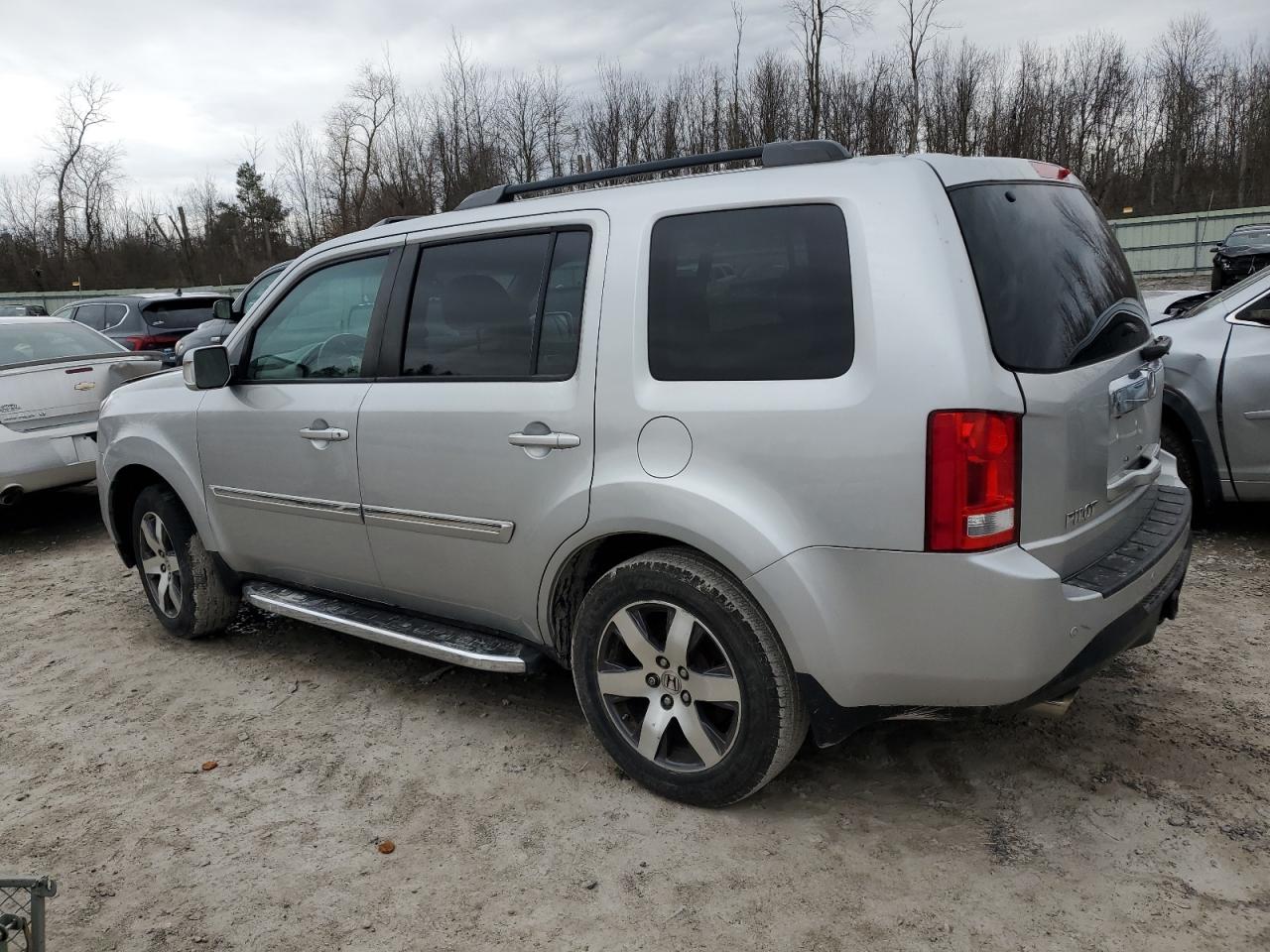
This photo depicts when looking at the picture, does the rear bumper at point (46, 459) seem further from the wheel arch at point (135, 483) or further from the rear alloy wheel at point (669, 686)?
the rear alloy wheel at point (669, 686)

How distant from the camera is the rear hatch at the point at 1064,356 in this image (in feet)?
7.91

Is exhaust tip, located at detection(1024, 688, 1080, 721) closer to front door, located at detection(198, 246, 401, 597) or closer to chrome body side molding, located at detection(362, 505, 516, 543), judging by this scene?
chrome body side molding, located at detection(362, 505, 516, 543)

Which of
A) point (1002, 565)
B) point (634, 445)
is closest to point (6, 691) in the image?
point (634, 445)

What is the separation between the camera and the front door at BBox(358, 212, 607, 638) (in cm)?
300

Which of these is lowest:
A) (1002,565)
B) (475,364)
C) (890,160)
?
(1002,565)

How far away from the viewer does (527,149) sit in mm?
33812

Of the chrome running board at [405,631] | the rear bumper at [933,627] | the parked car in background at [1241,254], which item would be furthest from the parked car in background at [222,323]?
the parked car in background at [1241,254]

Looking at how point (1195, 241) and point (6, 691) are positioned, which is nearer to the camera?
point (6, 691)

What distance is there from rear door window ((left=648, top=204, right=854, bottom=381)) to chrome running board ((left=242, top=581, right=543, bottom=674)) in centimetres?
115

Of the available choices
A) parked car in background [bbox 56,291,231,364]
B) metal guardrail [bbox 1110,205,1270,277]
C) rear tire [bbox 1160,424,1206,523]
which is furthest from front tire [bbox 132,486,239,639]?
metal guardrail [bbox 1110,205,1270,277]

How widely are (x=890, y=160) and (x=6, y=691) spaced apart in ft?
13.9

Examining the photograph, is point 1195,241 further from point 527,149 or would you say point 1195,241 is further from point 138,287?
point 138,287

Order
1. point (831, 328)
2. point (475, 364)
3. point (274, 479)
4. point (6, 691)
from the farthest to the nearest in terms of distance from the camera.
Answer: point (6, 691) → point (274, 479) → point (475, 364) → point (831, 328)

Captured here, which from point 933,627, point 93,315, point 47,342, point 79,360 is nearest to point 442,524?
point 933,627
